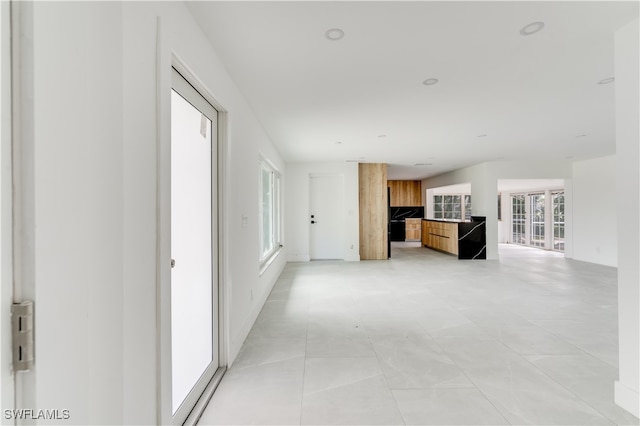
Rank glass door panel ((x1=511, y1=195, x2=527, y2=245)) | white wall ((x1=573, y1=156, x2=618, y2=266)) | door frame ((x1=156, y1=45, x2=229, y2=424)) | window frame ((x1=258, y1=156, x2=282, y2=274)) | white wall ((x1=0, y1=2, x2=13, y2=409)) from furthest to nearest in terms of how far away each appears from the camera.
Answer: glass door panel ((x1=511, y1=195, x2=527, y2=245)) < white wall ((x1=573, y1=156, x2=618, y2=266)) < window frame ((x1=258, y1=156, x2=282, y2=274)) < door frame ((x1=156, y1=45, x2=229, y2=424)) < white wall ((x1=0, y1=2, x2=13, y2=409))

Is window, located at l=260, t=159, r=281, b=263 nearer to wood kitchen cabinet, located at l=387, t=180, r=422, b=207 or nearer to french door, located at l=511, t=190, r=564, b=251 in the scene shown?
wood kitchen cabinet, located at l=387, t=180, r=422, b=207

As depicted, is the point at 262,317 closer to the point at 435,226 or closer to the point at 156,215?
the point at 156,215

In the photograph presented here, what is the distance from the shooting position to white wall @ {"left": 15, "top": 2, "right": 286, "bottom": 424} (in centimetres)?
65

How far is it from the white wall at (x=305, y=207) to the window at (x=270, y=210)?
80cm

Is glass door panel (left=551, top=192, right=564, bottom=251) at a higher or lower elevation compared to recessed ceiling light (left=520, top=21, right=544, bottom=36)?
lower

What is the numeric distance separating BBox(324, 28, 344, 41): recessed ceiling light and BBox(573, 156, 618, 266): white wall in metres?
7.12

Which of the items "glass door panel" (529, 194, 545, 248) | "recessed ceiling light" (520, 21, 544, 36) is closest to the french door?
"glass door panel" (529, 194, 545, 248)

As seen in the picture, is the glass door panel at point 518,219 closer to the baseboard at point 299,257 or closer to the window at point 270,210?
the baseboard at point 299,257

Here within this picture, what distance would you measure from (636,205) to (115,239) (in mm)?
2699

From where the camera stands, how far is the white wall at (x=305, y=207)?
A: 690cm

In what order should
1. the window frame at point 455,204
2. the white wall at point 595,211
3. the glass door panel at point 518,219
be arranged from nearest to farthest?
the white wall at point 595,211, the glass door panel at point 518,219, the window frame at point 455,204

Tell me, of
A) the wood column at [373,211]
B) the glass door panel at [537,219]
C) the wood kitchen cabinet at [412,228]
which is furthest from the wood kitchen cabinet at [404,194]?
the wood column at [373,211]

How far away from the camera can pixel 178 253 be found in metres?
1.73

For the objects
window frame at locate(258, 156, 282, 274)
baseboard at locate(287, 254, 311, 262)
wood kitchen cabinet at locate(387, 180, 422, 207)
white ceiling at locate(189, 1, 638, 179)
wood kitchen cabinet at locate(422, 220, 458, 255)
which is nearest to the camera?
white ceiling at locate(189, 1, 638, 179)
